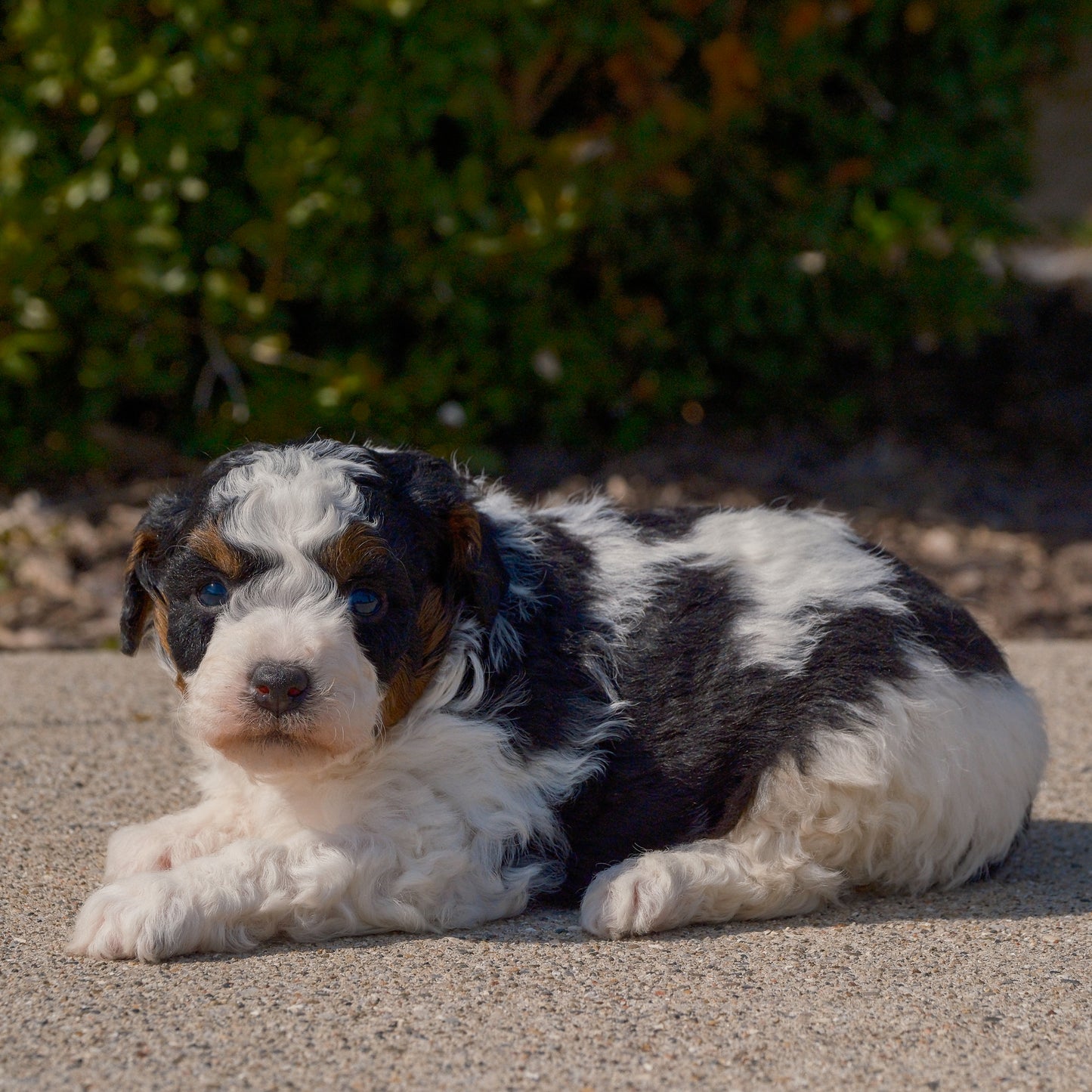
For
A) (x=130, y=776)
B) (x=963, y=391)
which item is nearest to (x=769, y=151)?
(x=963, y=391)

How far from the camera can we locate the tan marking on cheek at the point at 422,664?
143 inches

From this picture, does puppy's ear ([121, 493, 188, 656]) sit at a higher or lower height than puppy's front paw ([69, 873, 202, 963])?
higher

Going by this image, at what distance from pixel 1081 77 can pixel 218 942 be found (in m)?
12.7

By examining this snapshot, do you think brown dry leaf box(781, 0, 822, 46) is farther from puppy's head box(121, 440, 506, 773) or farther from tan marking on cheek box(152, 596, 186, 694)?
tan marking on cheek box(152, 596, 186, 694)

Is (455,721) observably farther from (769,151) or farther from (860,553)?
(769,151)

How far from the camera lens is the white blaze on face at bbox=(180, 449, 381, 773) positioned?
3.35 metres

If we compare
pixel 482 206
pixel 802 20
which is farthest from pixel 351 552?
pixel 802 20

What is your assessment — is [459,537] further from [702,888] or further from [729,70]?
[729,70]

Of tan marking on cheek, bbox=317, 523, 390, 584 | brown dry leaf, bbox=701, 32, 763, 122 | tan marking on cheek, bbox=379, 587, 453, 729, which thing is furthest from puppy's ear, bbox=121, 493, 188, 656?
brown dry leaf, bbox=701, 32, 763, 122

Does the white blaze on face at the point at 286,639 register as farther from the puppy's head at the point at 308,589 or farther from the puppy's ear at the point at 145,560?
the puppy's ear at the point at 145,560

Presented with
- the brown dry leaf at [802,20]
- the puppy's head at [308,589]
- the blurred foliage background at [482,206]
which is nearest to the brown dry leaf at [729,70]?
the blurred foliage background at [482,206]

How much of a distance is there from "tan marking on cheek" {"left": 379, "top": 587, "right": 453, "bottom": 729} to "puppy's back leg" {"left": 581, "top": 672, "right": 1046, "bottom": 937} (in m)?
0.69

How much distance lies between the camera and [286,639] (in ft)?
11.0

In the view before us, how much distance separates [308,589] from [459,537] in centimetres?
49
